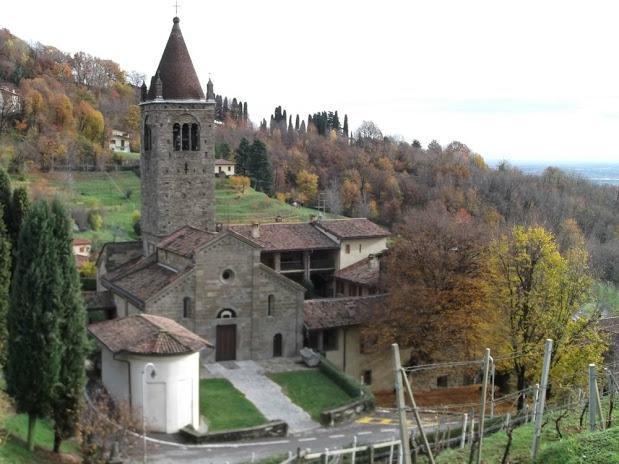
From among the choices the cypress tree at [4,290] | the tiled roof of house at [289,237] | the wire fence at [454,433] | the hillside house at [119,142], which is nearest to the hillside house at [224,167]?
the hillside house at [119,142]

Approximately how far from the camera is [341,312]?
39.1 metres

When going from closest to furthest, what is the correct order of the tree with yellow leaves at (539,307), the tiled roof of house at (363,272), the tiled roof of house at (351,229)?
the tree with yellow leaves at (539,307) < the tiled roof of house at (363,272) < the tiled roof of house at (351,229)

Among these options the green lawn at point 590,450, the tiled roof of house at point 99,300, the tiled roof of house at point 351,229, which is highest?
the green lawn at point 590,450

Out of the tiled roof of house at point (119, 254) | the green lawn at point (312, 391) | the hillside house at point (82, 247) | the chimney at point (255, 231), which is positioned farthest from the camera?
the hillside house at point (82, 247)

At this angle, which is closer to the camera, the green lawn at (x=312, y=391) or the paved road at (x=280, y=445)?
the paved road at (x=280, y=445)

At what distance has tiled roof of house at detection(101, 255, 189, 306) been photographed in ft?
121

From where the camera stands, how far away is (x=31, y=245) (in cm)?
2281

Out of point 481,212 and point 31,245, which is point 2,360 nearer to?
point 31,245

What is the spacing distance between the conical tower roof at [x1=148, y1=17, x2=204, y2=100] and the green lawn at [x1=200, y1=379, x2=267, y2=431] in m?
17.4

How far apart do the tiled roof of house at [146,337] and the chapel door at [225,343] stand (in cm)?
579

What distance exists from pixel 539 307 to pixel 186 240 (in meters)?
17.9

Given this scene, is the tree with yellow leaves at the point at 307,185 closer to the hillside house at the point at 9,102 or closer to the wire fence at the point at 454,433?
the hillside house at the point at 9,102

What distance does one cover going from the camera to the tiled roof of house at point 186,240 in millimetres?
37725

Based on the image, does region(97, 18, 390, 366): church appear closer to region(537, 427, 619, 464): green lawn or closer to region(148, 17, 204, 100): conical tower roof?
region(148, 17, 204, 100): conical tower roof
